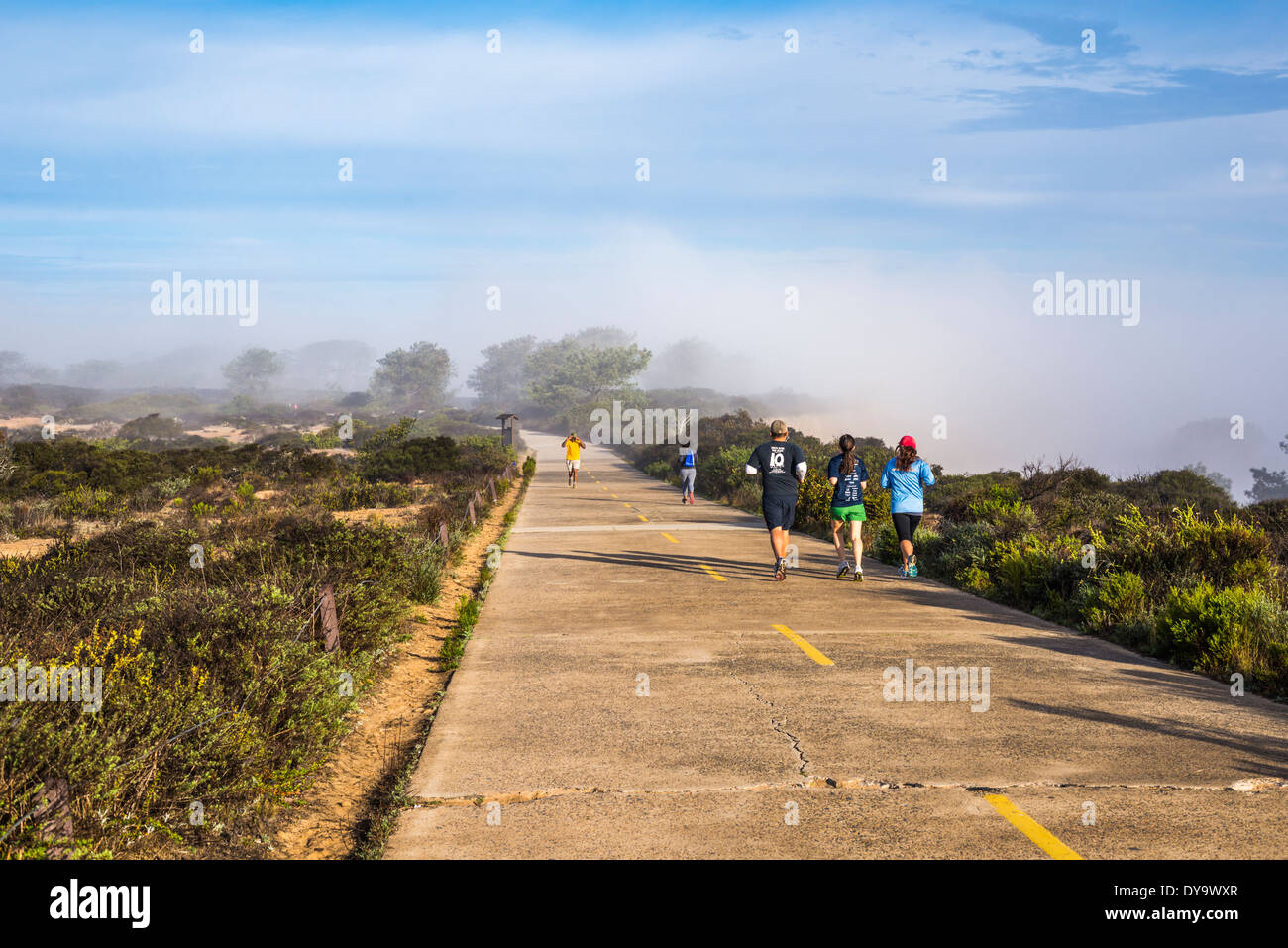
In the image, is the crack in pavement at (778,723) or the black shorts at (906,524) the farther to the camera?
the black shorts at (906,524)

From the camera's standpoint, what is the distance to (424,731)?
21.3ft

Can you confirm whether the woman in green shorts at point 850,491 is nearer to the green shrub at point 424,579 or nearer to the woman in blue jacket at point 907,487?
the woman in blue jacket at point 907,487

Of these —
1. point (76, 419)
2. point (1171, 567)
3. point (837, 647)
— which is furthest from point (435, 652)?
point (76, 419)

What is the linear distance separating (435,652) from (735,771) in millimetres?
4551

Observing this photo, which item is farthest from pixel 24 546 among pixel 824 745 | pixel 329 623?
pixel 824 745

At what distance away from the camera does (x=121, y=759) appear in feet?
14.7

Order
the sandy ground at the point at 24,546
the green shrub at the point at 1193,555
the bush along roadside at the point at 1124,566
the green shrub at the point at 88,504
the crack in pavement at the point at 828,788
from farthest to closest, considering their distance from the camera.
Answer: the green shrub at the point at 88,504 < the sandy ground at the point at 24,546 < the green shrub at the point at 1193,555 < the bush along roadside at the point at 1124,566 < the crack in pavement at the point at 828,788

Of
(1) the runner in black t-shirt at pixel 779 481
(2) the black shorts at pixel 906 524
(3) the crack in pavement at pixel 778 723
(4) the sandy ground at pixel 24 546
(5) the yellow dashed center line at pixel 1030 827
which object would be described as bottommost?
(4) the sandy ground at pixel 24 546

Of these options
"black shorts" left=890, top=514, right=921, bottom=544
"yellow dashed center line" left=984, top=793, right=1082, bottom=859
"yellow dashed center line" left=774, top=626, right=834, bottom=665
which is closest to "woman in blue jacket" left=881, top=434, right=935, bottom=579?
"black shorts" left=890, top=514, right=921, bottom=544

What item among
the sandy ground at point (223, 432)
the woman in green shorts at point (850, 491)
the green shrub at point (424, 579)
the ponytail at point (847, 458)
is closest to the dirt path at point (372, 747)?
the green shrub at point (424, 579)

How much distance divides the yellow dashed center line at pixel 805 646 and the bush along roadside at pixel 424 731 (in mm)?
3069

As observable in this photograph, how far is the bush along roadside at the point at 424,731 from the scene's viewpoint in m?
4.57
